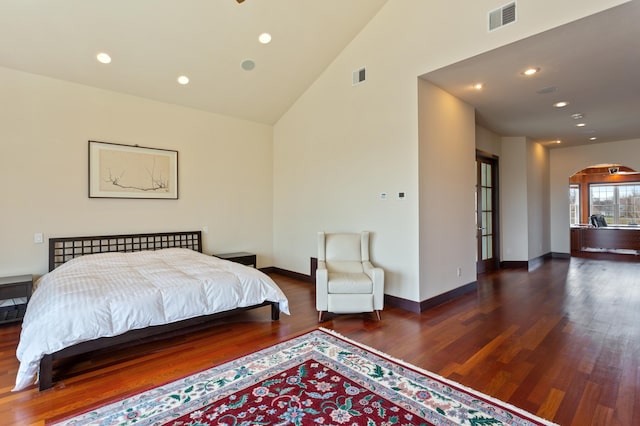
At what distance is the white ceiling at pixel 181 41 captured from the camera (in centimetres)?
371

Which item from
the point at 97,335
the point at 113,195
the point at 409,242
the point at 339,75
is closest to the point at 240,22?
the point at 339,75

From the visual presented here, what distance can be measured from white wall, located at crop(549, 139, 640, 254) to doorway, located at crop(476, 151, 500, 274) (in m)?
2.59

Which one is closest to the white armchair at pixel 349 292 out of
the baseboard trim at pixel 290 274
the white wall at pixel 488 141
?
the baseboard trim at pixel 290 274

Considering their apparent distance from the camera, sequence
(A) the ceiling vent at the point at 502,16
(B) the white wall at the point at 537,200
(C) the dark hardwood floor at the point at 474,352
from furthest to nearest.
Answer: (B) the white wall at the point at 537,200 < (A) the ceiling vent at the point at 502,16 < (C) the dark hardwood floor at the point at 474,352

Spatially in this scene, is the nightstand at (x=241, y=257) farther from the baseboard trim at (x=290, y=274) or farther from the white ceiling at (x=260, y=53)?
the white ceiling at (x=260, y=53)

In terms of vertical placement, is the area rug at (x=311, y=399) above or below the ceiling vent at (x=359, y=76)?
below

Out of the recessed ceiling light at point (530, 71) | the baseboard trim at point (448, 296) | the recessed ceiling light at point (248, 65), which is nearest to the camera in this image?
the recessed ceiling light at point (530, 71)

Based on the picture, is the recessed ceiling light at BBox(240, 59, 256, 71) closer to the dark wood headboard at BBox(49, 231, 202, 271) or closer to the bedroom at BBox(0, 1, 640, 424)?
the bedroom at BBox(0, 1, 640, 424)

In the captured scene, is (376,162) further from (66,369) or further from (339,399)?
(66,369)

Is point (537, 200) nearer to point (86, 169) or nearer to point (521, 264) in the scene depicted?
point (521, 264)

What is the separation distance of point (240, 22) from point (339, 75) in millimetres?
1665

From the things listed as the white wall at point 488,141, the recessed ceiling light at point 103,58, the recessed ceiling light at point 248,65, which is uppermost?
the recessed ceiling light at point 248,65

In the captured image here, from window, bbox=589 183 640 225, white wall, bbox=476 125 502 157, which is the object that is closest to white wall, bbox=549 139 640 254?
white wall, bbox=476 125 502 157

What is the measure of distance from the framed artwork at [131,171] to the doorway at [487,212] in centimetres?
584
